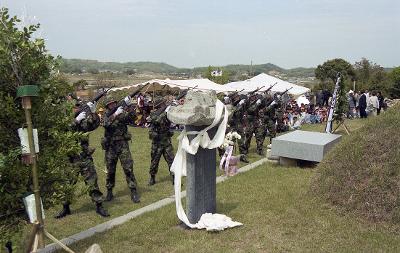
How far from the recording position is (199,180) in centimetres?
697

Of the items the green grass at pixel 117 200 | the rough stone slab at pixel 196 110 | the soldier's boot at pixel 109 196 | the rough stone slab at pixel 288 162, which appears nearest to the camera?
the rough stone slab at pixel 196 110

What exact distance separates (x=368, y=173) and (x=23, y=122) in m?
5.43

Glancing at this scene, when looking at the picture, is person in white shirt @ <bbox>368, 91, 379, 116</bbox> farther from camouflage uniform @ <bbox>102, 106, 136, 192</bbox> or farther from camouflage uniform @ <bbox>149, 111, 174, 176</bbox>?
camouflage uniform @ <bbox>102, 106, 136, 192</bbox>

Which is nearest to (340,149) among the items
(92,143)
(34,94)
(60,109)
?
(60,109)

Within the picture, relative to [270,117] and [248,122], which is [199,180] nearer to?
[248,122]

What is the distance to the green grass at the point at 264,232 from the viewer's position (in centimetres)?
612

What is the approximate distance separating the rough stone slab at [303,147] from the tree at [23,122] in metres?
6.85

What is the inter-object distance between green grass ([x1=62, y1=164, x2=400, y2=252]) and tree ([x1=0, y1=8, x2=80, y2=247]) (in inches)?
50.7

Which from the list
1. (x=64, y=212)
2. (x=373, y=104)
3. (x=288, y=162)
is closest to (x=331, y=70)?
(x=373, y=104)

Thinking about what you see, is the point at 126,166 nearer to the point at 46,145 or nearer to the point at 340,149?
the point at 46,145

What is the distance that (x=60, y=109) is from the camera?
5.79 metres

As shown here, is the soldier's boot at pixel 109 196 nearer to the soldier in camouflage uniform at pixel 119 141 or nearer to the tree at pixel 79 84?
the soldier in camouflage uniform at pixel 119 141

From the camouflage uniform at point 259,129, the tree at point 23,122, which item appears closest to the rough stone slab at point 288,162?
the camouflage uniform at point 259,129

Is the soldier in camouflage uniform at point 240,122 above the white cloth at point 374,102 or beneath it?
above
